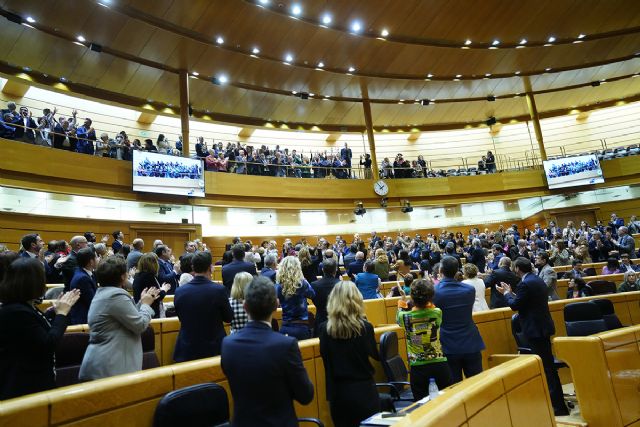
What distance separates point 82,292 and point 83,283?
0.09 m

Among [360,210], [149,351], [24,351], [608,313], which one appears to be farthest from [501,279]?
[360,210]

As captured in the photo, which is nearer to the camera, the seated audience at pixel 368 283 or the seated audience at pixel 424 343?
the seated audience at pixel 424 343

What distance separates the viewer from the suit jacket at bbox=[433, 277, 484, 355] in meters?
3.27

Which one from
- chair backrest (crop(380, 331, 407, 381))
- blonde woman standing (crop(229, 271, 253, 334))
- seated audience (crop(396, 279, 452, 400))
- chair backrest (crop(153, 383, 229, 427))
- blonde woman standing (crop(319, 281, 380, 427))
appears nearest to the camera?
chair backrest (crop(153, 383, 229, 427))

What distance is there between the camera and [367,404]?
232cm

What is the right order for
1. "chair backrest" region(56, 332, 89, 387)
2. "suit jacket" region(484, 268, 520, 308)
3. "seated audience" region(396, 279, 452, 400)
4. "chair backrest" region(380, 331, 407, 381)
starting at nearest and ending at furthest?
"chair backrest" region(56, 332, 89, 387) → "seated audience" region(396, 279, 452, 400) → "chair backrest" region(380, 331, 407, 381) → "suit jacket" region(484, 268, 520, 308)

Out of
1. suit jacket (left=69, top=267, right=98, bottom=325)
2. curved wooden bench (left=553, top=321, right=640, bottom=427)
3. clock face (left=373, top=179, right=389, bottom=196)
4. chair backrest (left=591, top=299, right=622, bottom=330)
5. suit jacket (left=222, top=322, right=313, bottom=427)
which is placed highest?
clock face (left=373, top=179, right=389, bottom=196)

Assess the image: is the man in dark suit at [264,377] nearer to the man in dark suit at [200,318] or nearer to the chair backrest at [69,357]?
the man in dark suit at [200,318]

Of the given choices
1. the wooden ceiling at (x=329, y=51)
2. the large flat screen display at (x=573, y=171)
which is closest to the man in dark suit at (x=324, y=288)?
the wooden ceiling at (x=329, y=51)

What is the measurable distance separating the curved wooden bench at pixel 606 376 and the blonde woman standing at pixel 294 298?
87.3 inches

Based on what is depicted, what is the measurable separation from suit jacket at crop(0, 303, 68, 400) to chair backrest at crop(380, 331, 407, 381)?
2.12 m

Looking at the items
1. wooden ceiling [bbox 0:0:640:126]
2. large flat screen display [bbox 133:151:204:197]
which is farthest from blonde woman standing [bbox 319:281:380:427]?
wooden ceiling [bbox 0:0:640:126]

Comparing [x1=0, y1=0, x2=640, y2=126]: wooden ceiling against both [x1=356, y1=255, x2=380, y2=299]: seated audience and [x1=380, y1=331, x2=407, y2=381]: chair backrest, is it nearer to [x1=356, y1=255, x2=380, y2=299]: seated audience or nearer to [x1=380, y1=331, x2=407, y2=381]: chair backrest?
[x1=356, y1=255, x2=380, y2=299]: seated audience

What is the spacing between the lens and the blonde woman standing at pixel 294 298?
12.4 feet
